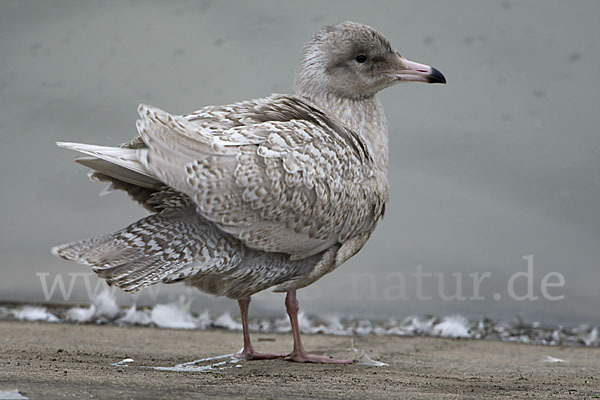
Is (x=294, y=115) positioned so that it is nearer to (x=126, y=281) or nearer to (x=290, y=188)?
(x=290, y=188)

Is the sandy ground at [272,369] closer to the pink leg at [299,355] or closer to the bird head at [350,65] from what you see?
the pink leg at [299,355]

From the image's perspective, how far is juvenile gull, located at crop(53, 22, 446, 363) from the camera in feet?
11.7

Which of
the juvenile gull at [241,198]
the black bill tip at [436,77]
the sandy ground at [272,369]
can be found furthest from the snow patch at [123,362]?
the black bill tip at [436,77]

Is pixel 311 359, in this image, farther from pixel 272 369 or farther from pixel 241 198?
pixel 241 198

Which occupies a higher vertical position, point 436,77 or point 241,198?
point 436,77

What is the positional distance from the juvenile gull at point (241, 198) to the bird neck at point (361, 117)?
7.2 inches

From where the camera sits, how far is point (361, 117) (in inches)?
195

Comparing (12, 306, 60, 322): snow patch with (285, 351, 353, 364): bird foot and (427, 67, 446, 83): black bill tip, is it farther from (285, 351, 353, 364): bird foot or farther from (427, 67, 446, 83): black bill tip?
(427, 67, 446, 83): black bill tip

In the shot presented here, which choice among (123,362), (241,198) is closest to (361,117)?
(241,198)

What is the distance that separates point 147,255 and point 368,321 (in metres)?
3.98

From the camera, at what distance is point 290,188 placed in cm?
379

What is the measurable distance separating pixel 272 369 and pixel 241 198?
104 centimetres

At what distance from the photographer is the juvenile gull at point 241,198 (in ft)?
11.7

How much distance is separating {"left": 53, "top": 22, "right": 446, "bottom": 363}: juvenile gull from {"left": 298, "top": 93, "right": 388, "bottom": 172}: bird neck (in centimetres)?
18
